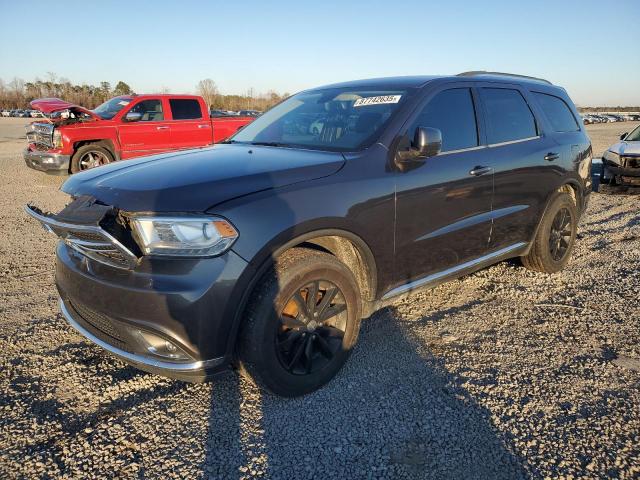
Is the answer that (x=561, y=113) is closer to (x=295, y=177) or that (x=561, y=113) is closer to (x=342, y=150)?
(x=342, y=150)

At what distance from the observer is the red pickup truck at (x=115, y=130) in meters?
9.66

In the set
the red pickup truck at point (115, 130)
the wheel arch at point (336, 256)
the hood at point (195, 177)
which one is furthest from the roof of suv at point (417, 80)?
the red pickup truck at point (115, 130)

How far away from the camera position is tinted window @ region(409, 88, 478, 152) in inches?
131

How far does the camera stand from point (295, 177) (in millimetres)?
2572

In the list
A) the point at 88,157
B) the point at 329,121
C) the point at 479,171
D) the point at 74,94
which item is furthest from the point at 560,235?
the point at 74,94

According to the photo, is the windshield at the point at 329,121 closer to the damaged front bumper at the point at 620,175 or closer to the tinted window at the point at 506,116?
the tinted window at the point at 506,116

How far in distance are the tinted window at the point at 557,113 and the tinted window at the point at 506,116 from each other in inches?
14.0

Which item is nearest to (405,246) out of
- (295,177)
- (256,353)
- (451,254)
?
(451,254)

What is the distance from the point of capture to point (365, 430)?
2465 millimetres

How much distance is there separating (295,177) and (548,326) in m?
2.44

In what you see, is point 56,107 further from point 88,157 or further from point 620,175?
point 620,175

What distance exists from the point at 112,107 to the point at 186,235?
32.8 feet

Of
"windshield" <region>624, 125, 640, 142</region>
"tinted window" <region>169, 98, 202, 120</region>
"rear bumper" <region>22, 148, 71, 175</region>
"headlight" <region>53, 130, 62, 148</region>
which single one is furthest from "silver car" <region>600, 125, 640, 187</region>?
"headlight" <region>53, 130, 62, 148</region>

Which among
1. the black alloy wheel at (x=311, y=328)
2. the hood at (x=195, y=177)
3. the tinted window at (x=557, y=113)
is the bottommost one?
the black alloy wheel at (x=311, y=328)
